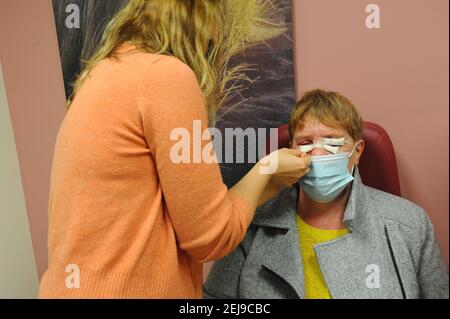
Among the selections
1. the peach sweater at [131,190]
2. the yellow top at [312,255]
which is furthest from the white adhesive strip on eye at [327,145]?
the peach sweater at [131,190]

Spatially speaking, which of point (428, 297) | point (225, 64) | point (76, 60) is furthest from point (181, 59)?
point (428, 297)

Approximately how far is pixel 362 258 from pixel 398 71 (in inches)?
25.2

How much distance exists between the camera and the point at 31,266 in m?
1.68

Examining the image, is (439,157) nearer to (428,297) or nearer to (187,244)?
(428,297)

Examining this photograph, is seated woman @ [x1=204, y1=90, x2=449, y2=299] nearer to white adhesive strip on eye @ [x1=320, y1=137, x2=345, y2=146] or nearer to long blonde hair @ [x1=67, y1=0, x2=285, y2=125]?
white adhesive strip on eye @ [x1=320, y1=137, x2=345, y2=146]

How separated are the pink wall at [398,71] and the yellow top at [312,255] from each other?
0.42 m

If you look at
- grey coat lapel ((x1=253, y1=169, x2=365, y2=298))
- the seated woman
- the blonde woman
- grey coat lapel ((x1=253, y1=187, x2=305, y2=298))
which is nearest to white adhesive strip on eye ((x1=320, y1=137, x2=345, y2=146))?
the seated woman

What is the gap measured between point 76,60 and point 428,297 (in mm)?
1487

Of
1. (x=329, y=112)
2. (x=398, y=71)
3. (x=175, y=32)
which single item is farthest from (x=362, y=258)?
(x=175, y=32)

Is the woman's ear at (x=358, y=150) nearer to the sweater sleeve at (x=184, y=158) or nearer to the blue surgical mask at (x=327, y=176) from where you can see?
the blue surgical mask at (x=327, y=176)

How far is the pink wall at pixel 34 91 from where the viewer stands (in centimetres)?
157

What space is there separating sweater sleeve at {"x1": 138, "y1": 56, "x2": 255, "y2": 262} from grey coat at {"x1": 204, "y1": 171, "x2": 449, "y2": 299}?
0.37 metres

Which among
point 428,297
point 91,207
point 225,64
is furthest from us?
point 225,64

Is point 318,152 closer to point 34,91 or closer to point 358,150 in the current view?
point 358,150
